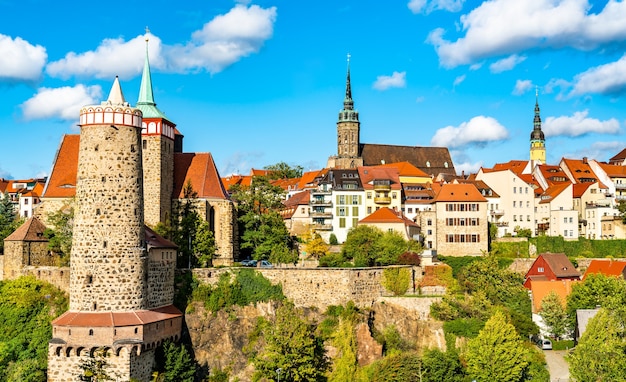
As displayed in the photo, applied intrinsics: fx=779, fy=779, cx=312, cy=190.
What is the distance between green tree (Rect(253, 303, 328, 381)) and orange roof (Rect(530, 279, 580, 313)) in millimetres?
20193

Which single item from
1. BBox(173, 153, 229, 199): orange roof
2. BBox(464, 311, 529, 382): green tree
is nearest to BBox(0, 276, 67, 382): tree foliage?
BBox(173, 153, 229, 199): orange roof

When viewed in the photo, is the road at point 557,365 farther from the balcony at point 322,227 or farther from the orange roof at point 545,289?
the balcony at point 322,227

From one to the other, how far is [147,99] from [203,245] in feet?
41.8

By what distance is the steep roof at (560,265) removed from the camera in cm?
6391

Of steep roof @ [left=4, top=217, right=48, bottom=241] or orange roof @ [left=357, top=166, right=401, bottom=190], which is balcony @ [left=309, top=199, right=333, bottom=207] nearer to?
orange roof @ [left=357, top=166, right=401, bottom=190]

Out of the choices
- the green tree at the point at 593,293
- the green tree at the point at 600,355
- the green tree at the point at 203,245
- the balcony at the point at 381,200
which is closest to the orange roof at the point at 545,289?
the green tree at the point at 593,293

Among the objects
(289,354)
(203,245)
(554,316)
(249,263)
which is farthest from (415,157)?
(289,354)

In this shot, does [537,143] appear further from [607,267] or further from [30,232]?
[30,232]

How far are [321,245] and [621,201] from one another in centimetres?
3745

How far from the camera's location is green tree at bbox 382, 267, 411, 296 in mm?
53469

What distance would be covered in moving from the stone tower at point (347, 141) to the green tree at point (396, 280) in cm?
5203

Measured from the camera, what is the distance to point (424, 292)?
182ft

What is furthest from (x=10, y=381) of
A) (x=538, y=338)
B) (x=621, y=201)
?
(x=621, y=201)

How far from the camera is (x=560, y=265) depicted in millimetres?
64812
